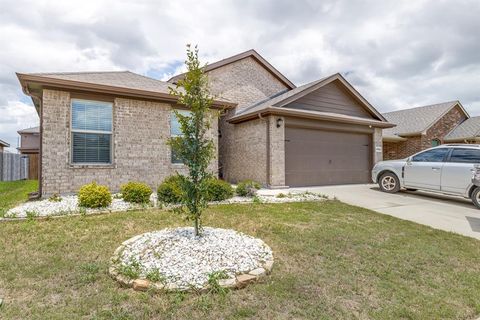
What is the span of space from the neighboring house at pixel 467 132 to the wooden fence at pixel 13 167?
29.1 m

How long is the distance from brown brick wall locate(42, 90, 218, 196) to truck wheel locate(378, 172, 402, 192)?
259 inches

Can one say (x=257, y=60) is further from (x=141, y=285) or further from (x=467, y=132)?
(x=467, y=132)

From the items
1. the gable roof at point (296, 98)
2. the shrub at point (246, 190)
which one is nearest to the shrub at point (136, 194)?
the shrub at point (246, 190)

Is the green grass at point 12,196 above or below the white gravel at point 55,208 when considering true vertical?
below

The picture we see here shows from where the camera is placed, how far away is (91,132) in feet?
27.2

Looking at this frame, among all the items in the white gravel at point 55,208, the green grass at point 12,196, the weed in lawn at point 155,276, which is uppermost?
the white gravel at point 55,208

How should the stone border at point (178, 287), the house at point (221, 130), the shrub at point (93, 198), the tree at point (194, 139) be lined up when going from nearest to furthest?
the stone border at point (178, 287), the tree at point (194, 139), the shrub at point (93, 198), the house at point (221, 130)

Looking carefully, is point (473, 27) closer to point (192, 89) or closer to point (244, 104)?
point (244, 104)

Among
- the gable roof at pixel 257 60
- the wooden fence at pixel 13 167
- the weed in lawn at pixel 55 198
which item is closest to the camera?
the weed in lawn at pixel 55 198

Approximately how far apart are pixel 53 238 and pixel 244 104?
10.8 meters

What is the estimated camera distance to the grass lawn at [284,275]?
2408 mm

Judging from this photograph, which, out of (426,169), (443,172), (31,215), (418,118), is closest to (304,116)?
(426,169)

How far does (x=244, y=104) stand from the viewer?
13.6m

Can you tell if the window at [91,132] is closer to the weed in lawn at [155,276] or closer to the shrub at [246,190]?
the shrub at [246,190]
